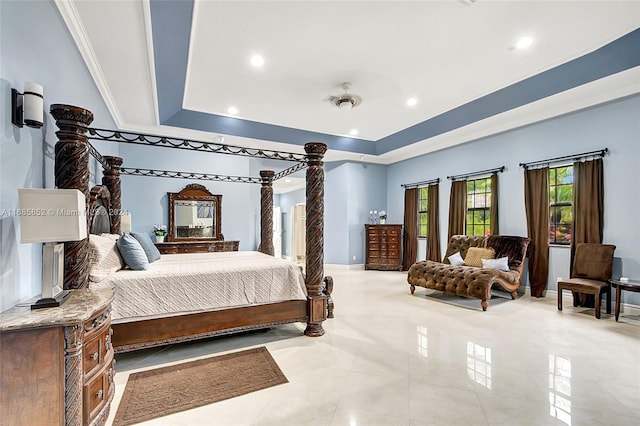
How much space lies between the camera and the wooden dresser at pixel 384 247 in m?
7.88

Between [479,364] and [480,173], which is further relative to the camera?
[480,173]

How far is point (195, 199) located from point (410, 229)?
541cm

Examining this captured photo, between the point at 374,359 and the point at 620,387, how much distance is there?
189 centimetres

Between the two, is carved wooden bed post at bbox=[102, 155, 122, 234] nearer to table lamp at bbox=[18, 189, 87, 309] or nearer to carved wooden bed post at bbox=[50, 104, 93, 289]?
carved wooden bed post at bbox=[50, 104, 93, 289]

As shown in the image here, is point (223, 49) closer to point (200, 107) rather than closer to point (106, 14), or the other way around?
point (106, 14)

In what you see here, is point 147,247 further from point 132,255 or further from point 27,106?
point 27,106

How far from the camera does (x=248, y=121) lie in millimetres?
6129

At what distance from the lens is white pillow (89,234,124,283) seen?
2527mm

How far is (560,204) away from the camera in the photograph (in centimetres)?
500

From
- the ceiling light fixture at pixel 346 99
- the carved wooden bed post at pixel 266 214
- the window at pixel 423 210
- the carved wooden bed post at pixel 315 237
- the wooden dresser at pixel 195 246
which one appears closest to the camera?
the carved wooden bed post at pixel 315 237

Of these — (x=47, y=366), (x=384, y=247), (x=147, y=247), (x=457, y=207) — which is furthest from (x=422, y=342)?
(x=384, y=247)

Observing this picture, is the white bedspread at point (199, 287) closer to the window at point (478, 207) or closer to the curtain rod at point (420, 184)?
the window at point (478, 207)

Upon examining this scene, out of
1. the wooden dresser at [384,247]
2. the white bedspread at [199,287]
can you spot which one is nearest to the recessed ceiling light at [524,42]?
the white bedspread at [199,287]

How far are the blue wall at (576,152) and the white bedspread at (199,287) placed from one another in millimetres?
4556
